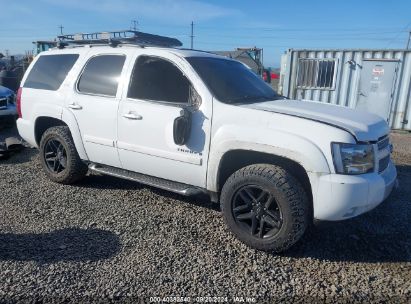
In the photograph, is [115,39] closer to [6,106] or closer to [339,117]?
[339,117]

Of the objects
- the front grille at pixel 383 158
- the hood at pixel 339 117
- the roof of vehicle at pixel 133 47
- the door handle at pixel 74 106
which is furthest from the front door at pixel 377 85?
the door handle at pixel 74 106

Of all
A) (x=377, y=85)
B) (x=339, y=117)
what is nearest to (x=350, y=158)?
(x=339, y=117)

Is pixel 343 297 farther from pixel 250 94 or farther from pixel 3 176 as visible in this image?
pixel 3 176

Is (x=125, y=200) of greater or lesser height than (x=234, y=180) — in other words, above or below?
below

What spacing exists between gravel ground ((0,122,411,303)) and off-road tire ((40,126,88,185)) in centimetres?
34

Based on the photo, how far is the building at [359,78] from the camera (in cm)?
1096

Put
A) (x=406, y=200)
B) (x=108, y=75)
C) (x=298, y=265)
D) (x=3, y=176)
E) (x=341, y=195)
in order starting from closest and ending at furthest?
(x=341, y=195), (x=298, y=265), (x=108, y=75), (x=406, y=200), (x=3, y=176)

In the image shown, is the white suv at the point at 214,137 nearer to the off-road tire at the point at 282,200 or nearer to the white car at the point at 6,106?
the off-road tire at the point at 282,200

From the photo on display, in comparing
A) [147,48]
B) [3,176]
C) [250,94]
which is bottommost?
[3,176]

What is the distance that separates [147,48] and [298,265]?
2.89 meters

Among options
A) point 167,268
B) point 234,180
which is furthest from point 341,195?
point 167,268

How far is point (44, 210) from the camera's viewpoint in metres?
4.27

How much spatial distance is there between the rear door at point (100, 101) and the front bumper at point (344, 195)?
2.43 meters

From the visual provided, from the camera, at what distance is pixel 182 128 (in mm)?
3668
